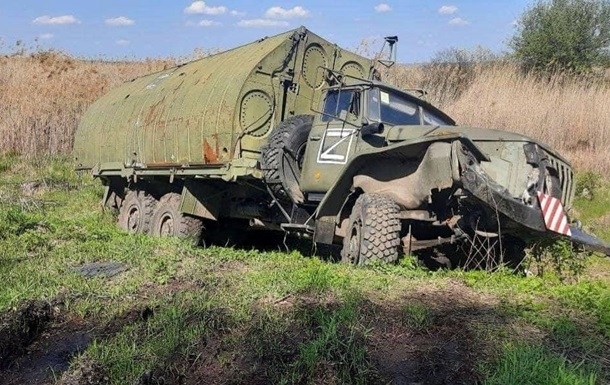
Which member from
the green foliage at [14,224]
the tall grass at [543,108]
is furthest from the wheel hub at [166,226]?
the tall grass at [543,108]

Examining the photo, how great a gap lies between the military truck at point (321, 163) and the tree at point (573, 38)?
13.5 meters

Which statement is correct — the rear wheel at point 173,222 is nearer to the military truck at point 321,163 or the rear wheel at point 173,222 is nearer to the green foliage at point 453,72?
the military truck at point 321,163

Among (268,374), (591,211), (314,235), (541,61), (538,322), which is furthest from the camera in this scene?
(541,61)

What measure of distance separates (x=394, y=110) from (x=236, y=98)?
253cm

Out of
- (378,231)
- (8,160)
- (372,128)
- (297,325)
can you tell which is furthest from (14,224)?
(8,160)

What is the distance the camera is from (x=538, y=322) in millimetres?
4637

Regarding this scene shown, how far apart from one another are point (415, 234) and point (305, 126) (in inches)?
101

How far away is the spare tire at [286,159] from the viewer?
352 inches

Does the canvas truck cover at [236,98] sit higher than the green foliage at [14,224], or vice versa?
the canvas truck cover at [236,98]

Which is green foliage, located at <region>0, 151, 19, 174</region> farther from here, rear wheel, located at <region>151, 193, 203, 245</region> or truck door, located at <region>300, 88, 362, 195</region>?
truck door, located at <region>300, 88, 362, 195</region>

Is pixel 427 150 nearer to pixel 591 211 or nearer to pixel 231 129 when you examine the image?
pixel 231 129

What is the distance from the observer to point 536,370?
3.83m

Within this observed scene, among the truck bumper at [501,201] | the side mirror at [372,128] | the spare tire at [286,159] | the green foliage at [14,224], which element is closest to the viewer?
the truck bumper at [501,201]

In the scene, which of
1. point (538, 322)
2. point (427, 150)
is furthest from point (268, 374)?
point (427, 150)
